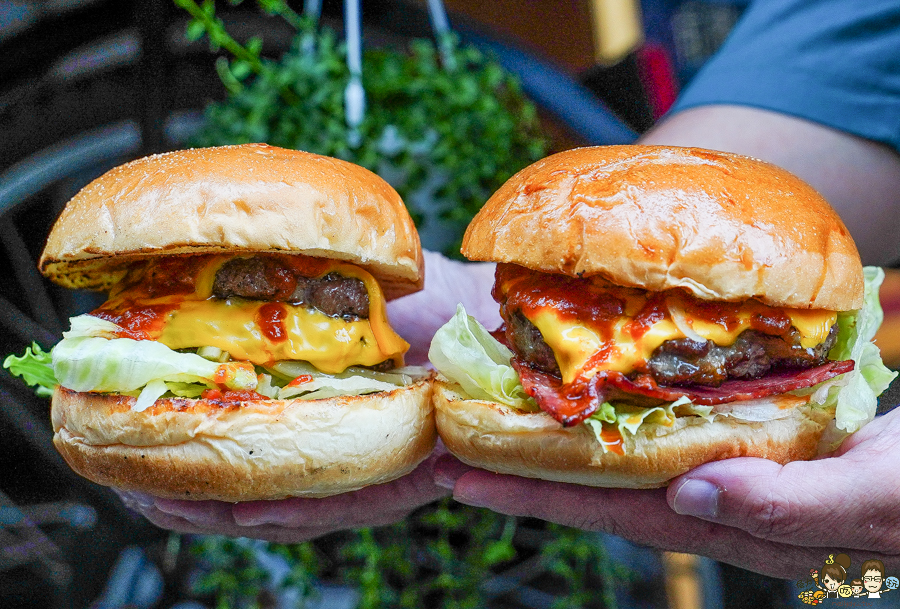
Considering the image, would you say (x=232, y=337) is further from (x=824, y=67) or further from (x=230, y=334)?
(x=824, y=67)

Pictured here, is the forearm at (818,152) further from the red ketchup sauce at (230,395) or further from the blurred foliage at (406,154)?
the red ketchup sauce at (230,395)

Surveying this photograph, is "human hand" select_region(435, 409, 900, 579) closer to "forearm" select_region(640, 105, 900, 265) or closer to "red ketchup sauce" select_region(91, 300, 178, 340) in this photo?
"red ketchup sauce" select_region(91, 300, 178, 340)

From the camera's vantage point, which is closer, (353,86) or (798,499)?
(798,499)

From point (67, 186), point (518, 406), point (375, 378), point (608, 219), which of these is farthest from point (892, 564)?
point (67, 186)

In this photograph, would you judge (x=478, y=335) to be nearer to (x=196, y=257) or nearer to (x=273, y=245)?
(x=273, y=245)

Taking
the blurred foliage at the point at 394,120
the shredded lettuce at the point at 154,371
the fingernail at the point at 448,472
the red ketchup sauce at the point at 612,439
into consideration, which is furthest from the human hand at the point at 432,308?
the red ketchup sauce at the point at 612,439

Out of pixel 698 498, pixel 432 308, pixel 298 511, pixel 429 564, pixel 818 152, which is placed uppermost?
pixel 818 152

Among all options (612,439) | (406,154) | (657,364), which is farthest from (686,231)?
(406,154)

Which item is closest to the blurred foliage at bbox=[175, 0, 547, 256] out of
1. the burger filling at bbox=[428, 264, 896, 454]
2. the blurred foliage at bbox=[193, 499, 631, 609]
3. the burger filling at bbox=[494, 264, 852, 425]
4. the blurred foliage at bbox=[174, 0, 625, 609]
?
the blurred foliage at bbox=[174, 0, 625, 609]
